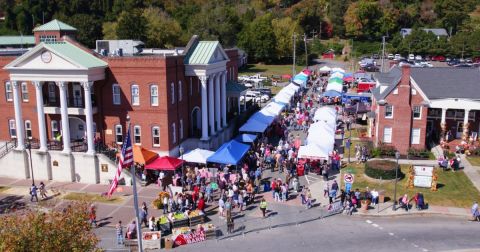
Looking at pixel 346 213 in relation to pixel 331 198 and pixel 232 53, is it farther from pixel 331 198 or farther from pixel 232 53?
pixel 232 53

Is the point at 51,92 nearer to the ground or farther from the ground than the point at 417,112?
farther from the ground

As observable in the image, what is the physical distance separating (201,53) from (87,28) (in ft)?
272

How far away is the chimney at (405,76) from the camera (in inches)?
1524

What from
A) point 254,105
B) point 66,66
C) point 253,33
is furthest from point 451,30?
point 66,66

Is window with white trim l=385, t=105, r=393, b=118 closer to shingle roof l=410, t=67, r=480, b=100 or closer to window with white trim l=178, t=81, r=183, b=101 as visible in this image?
shingle roof l=410, t=67, r=480, b=100

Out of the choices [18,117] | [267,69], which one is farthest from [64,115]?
[267,69]

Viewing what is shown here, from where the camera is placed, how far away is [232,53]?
50.6 m

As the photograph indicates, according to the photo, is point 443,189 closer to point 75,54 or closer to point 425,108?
point 425,108

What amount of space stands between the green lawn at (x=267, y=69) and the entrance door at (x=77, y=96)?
64.1 m

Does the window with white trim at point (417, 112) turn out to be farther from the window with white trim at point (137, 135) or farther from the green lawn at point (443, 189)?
the window with white trim at point (137, 135)

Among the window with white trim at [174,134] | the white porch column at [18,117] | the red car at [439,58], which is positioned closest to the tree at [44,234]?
the window with white trim at [174,134]

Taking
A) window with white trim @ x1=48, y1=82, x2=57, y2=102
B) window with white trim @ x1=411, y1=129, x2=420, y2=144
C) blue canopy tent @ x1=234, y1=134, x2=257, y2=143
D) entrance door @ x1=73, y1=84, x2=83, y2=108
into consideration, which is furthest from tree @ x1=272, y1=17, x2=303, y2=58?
window with white trim @ x1=48, y1=82, x2=57, y2=102

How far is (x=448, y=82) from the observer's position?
42.8m

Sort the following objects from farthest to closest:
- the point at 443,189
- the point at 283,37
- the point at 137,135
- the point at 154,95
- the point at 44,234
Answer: the point at 283,37 → the point at 137,135 → the point at 154,95 → the point at 443,189 → the point at 44,234
